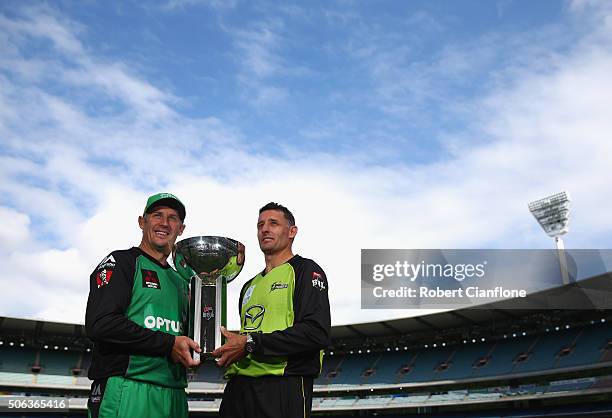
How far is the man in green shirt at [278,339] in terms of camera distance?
3.46m

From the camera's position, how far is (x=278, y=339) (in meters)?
3.46

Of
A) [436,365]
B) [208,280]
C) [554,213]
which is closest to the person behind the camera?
[208,280]

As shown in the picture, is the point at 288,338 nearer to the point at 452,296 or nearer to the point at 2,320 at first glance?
the point at 2,320

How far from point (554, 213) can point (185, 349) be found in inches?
1927

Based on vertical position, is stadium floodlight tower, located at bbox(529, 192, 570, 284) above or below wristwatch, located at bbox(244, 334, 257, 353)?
above

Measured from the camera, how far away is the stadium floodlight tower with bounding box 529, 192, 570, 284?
46.8m

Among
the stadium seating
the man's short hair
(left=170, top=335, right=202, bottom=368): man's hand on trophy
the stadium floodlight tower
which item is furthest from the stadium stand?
(left=170, top=335, right=202, bottom=368): man's hand on trophy

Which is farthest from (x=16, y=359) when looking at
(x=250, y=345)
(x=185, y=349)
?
(x=250, y=345)

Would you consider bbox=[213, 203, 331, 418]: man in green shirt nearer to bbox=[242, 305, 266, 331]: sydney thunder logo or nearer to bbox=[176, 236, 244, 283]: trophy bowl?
bbox=[242, 305, 266, 331]: sydney thunder logo

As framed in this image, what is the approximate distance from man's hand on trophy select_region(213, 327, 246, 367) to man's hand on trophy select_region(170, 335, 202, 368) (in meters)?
0.14

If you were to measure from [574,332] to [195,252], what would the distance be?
110 feet

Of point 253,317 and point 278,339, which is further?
point 253,317

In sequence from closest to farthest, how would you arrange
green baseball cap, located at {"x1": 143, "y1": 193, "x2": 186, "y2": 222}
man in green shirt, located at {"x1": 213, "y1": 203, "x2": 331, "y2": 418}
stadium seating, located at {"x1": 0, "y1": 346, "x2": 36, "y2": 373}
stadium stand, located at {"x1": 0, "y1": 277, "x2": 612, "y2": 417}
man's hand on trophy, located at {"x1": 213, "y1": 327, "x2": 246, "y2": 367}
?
man's hand on trophy, located at {"x1": 213, "y1": 327, "x2": 246, "y2": 367}
man in green shirt, located at {"x1": 213, "y1": 203, "x2": 331, "y2": 418}
green baseball cap, located at {"x1": 143, "y1": 193, "x2": 186, "y2": 222}
stadium stand, located at {"x1": 0, "y1": 277, "x2": 612, "y2": 417}
stadium seating, located at {"x1": 0, "y1": 346, "x2": 36, "y2": 373}

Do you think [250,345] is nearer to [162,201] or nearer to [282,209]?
[282,209]
